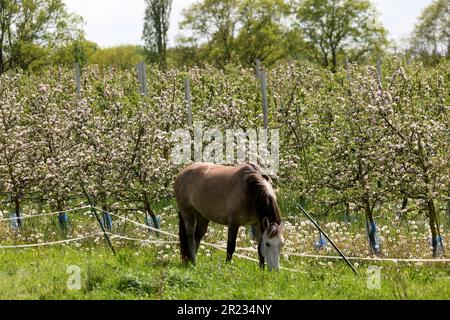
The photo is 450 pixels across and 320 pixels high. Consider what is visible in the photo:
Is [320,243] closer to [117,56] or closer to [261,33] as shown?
[261,33]

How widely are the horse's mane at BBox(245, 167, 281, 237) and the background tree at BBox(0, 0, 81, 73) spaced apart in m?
34.6

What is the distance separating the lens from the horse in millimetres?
9203

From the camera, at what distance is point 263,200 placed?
9484 millimetres

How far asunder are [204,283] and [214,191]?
2384 mm

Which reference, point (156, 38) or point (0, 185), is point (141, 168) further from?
point (156, 38)

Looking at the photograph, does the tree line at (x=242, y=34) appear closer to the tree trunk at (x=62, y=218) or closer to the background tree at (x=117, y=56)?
the background tree at (x=117, y=56)

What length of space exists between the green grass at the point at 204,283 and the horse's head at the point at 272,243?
182mm

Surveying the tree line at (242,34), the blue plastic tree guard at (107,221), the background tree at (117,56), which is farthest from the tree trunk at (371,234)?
the background tree at (117,56)

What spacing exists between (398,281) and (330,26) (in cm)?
4412

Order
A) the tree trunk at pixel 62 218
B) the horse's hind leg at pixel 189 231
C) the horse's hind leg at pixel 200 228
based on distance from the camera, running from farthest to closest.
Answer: the tree trunk at pixel 62 218
the horse's hind leg at pixel 200 228
the horse's hind leg at pixel 189 231

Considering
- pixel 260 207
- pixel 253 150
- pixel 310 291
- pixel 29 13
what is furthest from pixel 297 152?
pixel 29 13

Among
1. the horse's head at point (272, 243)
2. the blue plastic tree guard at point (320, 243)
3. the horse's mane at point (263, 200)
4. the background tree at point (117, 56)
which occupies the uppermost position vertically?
the background tree at point (117, 56)

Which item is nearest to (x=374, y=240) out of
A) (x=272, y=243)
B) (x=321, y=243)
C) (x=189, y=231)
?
(x=321, y=243)

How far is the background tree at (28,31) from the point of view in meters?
42.4
